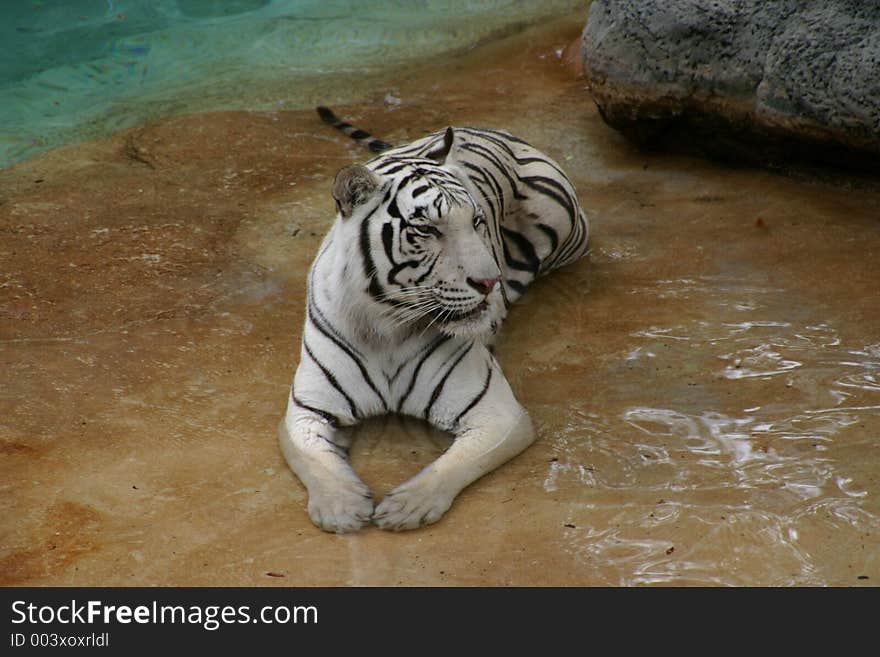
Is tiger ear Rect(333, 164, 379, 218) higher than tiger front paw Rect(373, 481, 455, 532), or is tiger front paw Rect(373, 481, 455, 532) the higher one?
tiger ear Rect(333, 164, 379, 218)

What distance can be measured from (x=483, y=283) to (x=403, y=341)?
43 cm

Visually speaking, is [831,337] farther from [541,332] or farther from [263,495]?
[263,495]

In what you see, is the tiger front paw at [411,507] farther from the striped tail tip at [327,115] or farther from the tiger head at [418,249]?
the striped tail tip at [327,115]

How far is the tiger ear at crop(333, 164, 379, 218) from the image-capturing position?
3.58 meters

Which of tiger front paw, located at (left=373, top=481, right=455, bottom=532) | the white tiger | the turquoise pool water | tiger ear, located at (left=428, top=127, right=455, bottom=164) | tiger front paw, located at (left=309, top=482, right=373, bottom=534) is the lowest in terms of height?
the turquoise pool water

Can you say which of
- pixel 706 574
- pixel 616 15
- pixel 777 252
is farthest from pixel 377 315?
pixel 616 15

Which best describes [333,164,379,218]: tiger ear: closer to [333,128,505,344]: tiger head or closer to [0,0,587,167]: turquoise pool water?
[333,128,505,344]: tiger head

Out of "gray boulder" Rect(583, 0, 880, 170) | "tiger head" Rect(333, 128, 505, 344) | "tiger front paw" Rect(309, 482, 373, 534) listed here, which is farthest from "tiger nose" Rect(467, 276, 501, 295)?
"gray boulder" Rect(583, 0, 880, 170)

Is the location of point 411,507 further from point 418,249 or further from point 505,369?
point 505,369

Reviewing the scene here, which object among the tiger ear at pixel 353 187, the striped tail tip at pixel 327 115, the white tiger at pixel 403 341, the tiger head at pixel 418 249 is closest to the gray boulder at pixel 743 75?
the striped tail tip at pixel 327 115

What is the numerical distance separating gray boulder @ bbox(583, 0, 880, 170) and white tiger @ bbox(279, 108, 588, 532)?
93.2 inches

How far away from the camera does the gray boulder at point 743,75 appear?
5355 mm

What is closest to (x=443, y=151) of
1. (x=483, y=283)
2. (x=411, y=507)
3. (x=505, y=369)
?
(x=483, y=283)

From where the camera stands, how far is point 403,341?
3.78m
